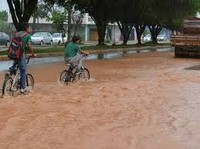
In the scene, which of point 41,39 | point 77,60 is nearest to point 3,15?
point 41,39

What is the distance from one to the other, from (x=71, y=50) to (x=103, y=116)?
543cm

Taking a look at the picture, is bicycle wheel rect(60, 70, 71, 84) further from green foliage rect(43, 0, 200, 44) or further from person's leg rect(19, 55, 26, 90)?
green foliage rect(43, 0, 200, 44)

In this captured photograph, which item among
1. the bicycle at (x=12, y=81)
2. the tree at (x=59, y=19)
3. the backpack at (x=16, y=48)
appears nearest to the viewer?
the backpack at (x=16, y=48)

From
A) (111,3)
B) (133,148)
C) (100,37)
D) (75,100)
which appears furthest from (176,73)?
(100,37)

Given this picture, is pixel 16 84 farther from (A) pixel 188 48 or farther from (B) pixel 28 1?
(A) pixel 188 48

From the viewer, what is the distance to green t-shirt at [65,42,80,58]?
16000 mm

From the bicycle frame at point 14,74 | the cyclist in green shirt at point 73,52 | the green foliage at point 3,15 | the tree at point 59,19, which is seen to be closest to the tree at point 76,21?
the tree at point 59,19

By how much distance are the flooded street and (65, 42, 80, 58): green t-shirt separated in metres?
0.92

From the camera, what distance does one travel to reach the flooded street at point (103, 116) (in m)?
8.67

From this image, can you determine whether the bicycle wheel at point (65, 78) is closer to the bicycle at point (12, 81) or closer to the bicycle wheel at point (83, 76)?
the bicycle wheel at point (83, 76)

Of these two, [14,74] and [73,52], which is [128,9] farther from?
[14,74]

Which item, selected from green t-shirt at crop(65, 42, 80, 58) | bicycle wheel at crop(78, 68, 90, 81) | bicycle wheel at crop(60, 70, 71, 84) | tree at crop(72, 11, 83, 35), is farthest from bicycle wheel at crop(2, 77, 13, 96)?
tree at crop(72, 11, 83, 35)

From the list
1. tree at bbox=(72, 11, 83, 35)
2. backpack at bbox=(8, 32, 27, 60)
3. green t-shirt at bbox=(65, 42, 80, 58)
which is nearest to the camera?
backpack at bbox=(8, 32, 27, 60)

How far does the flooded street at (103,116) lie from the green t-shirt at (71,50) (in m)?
0.92
